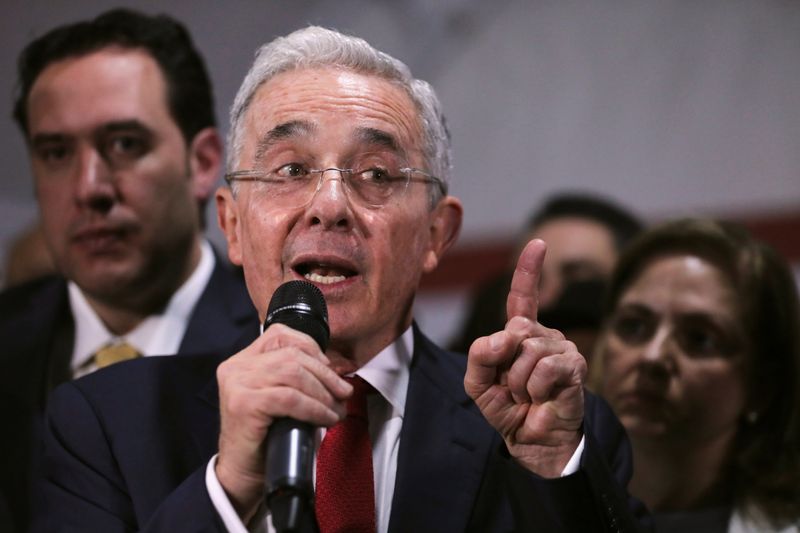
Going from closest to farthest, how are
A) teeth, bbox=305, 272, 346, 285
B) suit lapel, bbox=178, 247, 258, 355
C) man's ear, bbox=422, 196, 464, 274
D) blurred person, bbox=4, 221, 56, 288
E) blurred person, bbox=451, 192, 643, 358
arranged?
1. teeth, bbox=305, 272, 346, 285
2. man's ear, bbox=422, 196, 464, 274
3. suit lapel, bbox=178, 247, 258, 355
4. blurred person, bbox=451, 192, 643, 358
5. blurred person, bbox=4, 221, 56, 288

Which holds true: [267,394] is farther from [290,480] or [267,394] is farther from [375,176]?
[375,176]

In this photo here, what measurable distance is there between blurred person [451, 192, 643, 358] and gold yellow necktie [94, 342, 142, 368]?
3.27 feet

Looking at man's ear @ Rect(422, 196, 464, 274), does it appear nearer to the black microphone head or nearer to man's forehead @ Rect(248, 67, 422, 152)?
man's forehead @ Rect(248, 67, 422, 152)

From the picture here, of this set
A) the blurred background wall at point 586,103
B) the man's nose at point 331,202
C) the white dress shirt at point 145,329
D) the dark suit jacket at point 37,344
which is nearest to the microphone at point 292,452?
the man's nose at point 331,202

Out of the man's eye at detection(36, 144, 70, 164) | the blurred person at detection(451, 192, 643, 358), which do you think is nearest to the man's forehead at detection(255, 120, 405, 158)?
the man's eye at detection(36, 144, 70, 164)

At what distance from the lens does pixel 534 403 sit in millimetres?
1550

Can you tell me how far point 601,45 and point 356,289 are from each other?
3.09 m

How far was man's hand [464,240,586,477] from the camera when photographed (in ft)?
4.94

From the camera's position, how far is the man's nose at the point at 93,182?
91.1 inches

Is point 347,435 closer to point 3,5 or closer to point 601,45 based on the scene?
point 3,5

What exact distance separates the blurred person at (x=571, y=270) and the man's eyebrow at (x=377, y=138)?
1.30 m

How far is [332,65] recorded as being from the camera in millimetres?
1757

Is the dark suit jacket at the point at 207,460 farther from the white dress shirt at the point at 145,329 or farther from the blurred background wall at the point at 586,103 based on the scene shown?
the blurred background wall at the point at 586,103

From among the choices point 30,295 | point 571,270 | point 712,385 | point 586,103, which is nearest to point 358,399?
point 712,385
